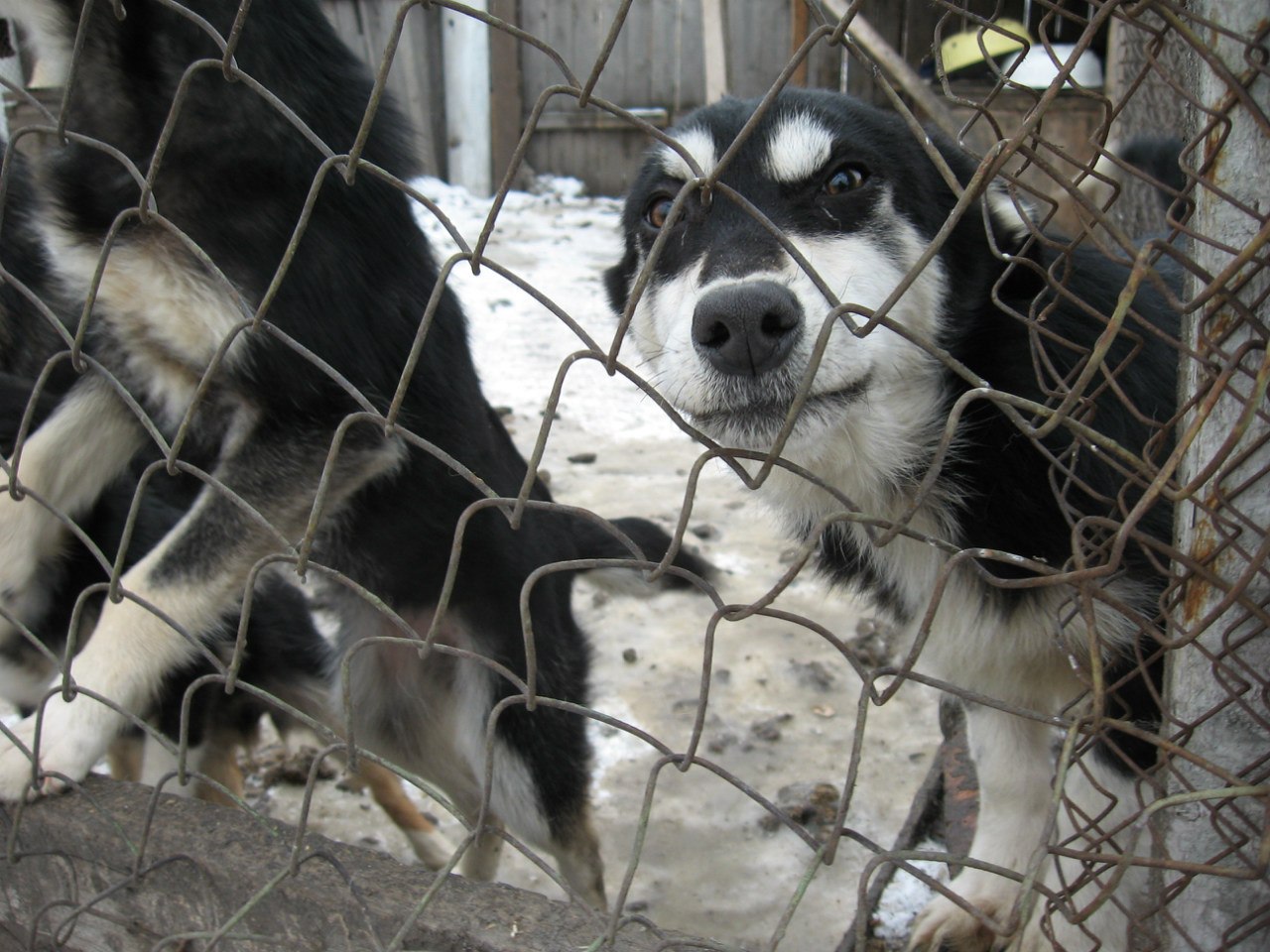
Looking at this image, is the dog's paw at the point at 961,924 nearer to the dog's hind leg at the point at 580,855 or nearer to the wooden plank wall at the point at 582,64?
the dog's hind leg at the point at 580,855

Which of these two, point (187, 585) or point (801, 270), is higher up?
point (801, 270)

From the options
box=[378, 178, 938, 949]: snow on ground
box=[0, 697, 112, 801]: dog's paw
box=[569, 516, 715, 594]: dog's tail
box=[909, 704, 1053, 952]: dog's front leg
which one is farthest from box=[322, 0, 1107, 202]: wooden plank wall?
box=[0, 697, 112, 801]: dog's paw

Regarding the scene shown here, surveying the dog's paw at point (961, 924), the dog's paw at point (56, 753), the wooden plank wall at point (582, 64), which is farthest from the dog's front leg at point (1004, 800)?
the wooden plank wall at point (582, 64)

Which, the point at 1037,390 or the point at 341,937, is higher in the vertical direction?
the point at 1037,390

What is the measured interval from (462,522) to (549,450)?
4.58 meters

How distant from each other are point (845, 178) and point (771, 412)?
586 millimetres

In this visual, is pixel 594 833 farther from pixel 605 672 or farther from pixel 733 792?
pixel 605 672

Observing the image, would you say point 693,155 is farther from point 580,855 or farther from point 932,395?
point 580,855

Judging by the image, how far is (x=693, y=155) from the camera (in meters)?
2.21

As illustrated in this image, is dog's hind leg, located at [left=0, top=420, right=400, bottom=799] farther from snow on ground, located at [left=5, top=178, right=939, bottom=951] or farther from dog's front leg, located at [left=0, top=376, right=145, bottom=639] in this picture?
snow on ground, located at [left=5, top=178, right=939, bottom=951]

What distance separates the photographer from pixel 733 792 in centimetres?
338

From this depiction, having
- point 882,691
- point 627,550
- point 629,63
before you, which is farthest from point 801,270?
point 629,63

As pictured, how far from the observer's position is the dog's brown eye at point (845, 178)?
2.09 meters

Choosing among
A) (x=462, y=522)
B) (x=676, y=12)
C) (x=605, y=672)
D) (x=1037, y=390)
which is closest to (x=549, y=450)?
(x=605, y=672)
